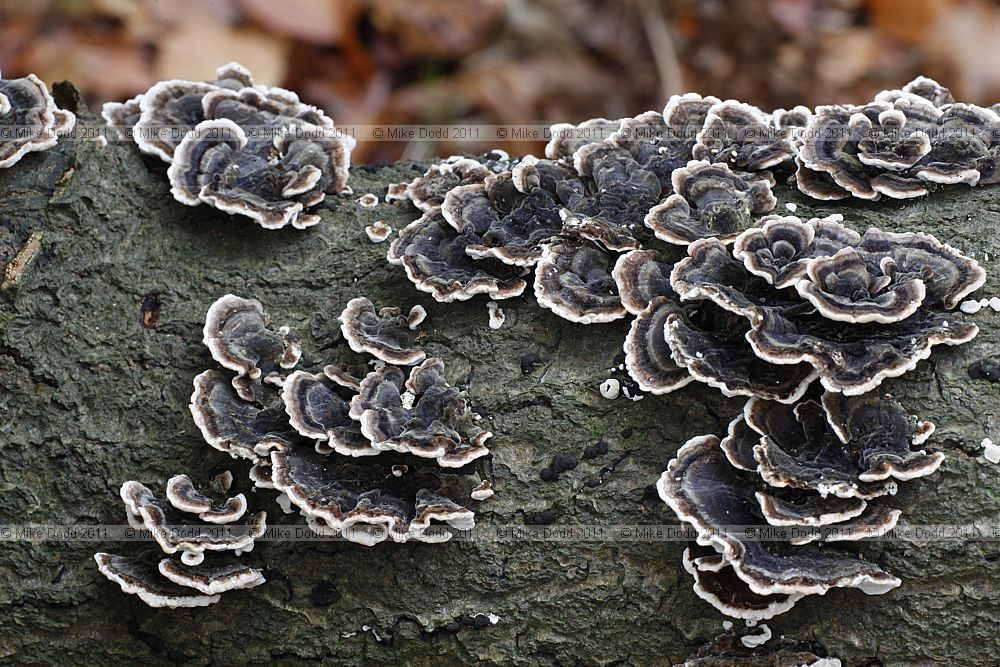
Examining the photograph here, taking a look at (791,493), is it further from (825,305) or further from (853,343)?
(825,305)

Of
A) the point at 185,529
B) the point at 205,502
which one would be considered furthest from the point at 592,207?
the point at 185,529

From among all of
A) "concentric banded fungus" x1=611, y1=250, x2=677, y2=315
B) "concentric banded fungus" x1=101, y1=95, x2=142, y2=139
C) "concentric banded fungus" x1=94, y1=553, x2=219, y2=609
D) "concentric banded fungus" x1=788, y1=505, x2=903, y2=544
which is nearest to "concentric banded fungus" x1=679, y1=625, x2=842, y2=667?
"concentric banded fungus" x1=788, y1=505, x2=903, y2=544

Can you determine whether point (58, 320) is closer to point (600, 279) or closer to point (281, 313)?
point (281, 313)

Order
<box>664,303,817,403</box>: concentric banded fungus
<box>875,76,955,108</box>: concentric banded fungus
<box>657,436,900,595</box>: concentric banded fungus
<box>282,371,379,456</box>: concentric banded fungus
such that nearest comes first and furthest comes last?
<box>657,436,900,595</box>: concentric banded fungus, <box>664,303,817,403</box>: concentric banded fungus, <box>282,371,379,456</box>: concentric banded fungus, <box>875,76,955,108</box>: concentric banded fungus

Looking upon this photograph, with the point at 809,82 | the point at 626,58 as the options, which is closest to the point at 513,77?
the point at 626,58

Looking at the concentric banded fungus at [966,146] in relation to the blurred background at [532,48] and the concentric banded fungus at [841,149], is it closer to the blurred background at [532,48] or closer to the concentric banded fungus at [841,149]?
the concentric banded fungus at [841,149]

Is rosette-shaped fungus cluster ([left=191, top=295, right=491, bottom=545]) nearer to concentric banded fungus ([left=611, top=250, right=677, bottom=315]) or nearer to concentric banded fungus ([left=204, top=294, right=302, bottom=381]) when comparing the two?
concentric banded fungus ([left=204, top=294, right=302, bottom=381])

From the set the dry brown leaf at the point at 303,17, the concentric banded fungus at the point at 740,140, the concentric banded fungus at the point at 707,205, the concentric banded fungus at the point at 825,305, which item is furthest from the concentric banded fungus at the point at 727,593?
the dry brown leaf at the point at 303,17

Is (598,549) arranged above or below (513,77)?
below
